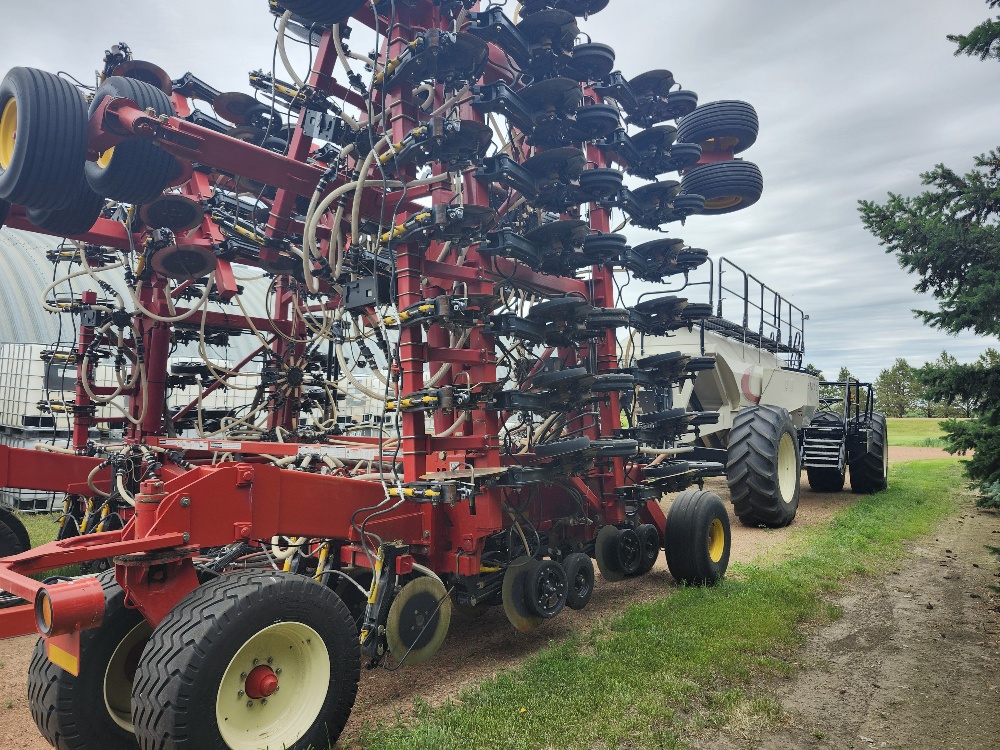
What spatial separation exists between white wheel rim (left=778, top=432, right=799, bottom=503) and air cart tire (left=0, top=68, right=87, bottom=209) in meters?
8.75

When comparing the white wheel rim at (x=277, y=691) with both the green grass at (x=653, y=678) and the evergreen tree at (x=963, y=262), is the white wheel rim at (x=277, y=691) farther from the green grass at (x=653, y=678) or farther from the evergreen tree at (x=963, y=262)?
the evergreen tree at (x=963, y=262)

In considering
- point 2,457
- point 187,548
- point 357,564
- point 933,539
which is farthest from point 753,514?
point 2,457

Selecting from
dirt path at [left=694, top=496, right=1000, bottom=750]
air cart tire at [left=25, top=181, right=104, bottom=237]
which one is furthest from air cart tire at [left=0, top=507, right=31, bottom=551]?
dirt path at [left=694, top=496, right=1000, bottom=750]

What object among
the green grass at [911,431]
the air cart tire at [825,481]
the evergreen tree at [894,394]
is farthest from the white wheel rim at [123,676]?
the evergreen tree at [894,394]

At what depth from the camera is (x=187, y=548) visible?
3004 millimetres

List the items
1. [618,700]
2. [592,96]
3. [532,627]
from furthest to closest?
1. [592,96]
2. [532,627]
3. [618,700]

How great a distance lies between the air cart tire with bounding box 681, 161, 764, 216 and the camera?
7.70 m

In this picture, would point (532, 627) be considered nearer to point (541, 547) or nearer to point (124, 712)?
point (541, 547)

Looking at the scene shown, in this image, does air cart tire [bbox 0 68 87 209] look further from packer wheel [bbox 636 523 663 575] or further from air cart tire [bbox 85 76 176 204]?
packer wheel [bbox 636 523 663 575]

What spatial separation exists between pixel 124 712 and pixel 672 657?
302cm

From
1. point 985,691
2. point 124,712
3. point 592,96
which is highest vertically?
point 592,96

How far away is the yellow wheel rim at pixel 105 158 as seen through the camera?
16.0 ft

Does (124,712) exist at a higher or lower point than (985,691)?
higher

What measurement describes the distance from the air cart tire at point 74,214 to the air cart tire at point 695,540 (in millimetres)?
5546
